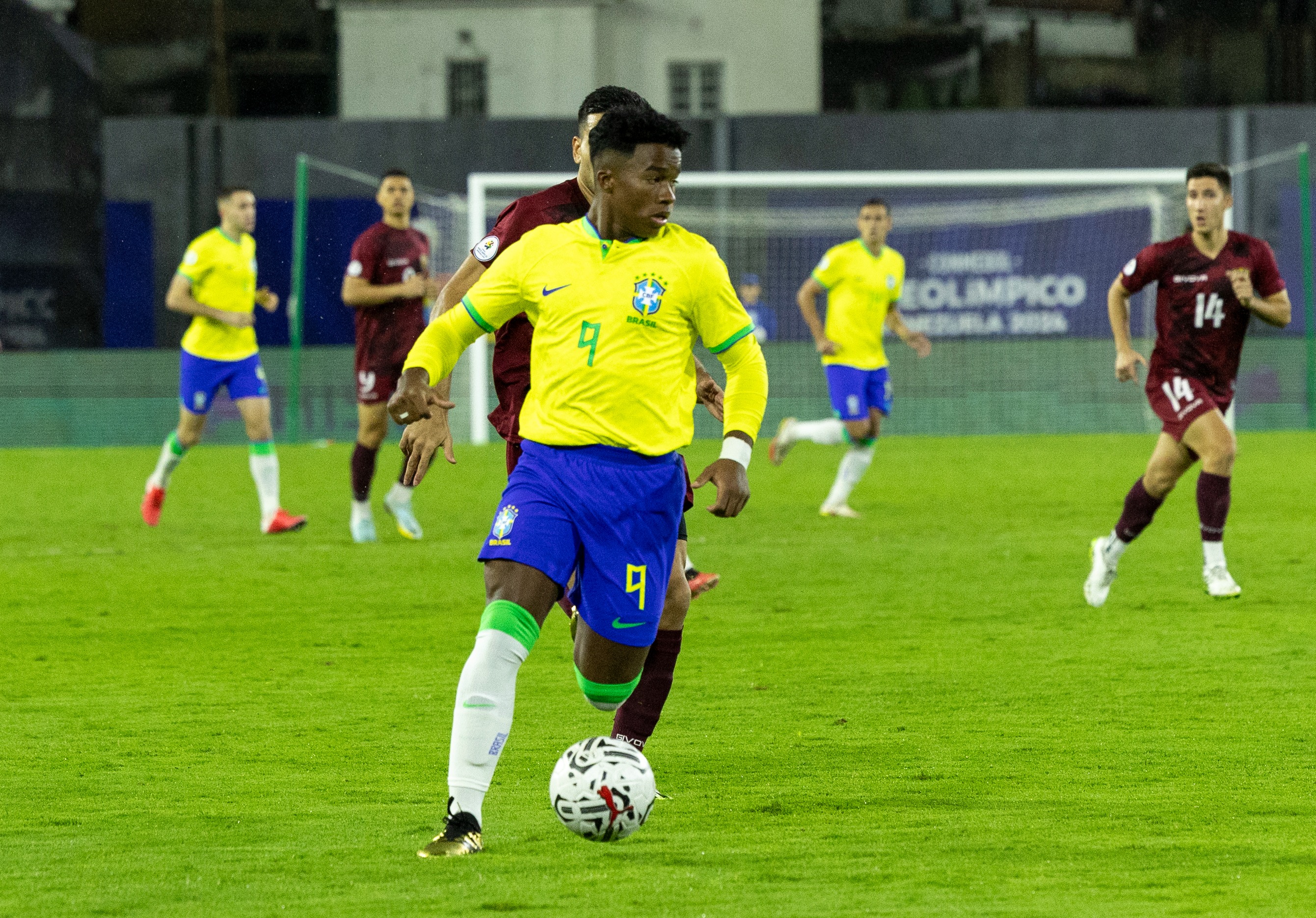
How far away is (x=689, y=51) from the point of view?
39.2 metres

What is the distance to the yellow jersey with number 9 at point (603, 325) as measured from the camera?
4.48m

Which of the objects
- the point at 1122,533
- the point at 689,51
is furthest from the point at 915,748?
the point at 689,51

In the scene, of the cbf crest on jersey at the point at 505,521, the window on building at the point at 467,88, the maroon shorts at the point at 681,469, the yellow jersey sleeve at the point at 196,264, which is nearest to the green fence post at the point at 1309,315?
the yellow jersey sleeve at the point at 196,264

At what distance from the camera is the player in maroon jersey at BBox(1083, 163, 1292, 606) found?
28.2 ft

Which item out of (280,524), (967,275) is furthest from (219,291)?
(967,275)

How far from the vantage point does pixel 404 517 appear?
11.8 meters

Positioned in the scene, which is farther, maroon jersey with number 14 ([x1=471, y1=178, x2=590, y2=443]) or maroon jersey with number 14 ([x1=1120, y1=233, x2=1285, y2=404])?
maroon jersey with number 14 ([x1=1120, y1=233, x2=1285, y2=404])

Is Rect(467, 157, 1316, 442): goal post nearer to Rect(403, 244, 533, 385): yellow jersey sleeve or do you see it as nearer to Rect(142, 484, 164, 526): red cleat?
Rect(142, 484, 164, 526): red cleat

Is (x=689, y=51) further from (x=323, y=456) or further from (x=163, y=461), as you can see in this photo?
(x=163, y=461)

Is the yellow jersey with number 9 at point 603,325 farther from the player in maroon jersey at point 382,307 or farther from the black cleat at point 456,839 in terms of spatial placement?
the player in maroon jersey at point 382,307

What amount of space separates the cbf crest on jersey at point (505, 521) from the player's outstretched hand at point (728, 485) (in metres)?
0.46

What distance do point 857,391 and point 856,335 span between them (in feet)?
1.37

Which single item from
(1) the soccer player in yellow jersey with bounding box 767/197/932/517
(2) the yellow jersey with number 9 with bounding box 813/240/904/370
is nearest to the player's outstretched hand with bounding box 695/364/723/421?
(1) the soccer player in yellow jersey with bounding box 767/197/932/517

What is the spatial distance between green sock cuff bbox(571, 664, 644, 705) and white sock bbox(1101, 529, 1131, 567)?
458cm
